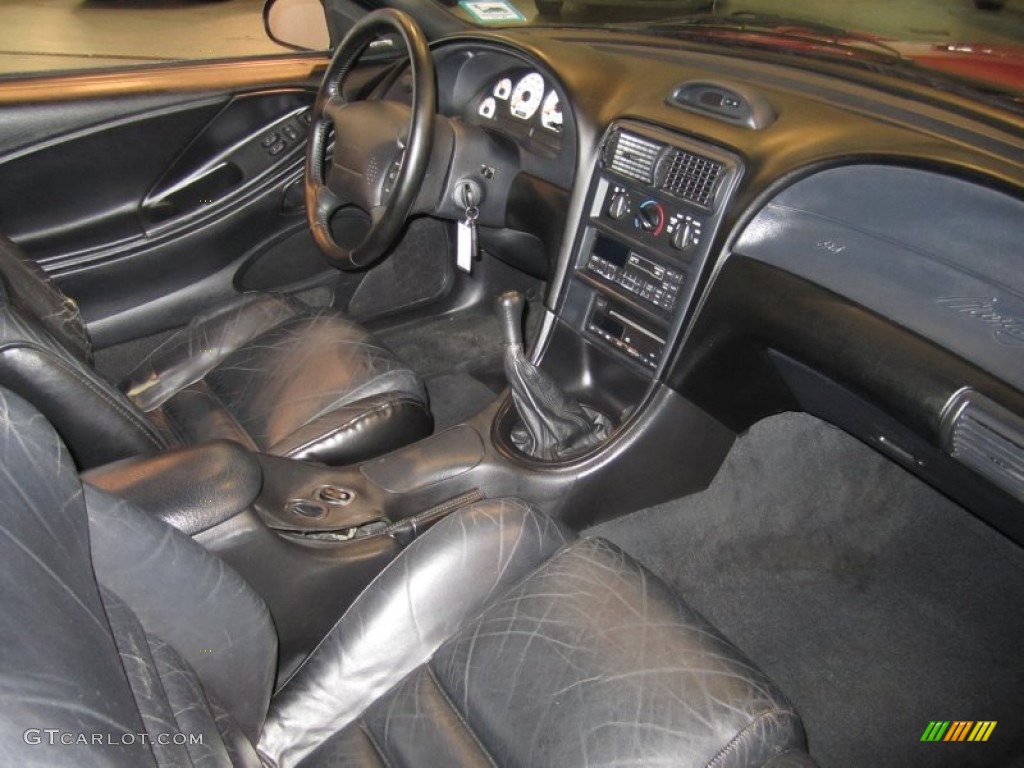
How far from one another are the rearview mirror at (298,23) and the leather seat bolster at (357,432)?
1.33m

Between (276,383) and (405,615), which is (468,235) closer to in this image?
(276,383)

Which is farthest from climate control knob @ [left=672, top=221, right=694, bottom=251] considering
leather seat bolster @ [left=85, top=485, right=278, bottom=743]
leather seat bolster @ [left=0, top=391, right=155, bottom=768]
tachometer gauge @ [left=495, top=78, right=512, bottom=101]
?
leather seat bolster @ [left=0, top=391, right=155, bottom=768]

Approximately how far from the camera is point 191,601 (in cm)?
83

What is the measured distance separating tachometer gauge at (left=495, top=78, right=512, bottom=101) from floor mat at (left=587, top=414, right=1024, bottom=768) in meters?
0.94

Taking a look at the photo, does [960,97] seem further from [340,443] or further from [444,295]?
[444,295]

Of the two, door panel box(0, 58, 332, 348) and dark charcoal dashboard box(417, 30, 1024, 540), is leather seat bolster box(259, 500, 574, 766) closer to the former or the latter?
dark charcoal dashboard box(417, 30, 1024, 540)

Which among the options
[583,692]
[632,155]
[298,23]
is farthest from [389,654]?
[298,23]

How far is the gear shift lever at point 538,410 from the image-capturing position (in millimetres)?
1689

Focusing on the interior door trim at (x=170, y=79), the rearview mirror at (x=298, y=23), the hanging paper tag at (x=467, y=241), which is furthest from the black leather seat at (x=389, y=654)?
the rearview mirror at (x=298, y=23)

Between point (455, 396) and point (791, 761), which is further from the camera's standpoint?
point (455, 396)

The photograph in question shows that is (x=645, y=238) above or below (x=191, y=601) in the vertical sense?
above

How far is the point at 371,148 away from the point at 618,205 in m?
0.54

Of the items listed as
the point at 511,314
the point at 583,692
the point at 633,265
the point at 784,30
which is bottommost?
the point at 583,692

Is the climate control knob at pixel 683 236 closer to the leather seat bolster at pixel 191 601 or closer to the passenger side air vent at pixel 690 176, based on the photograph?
the passenger side air vent at pixel 690 176
